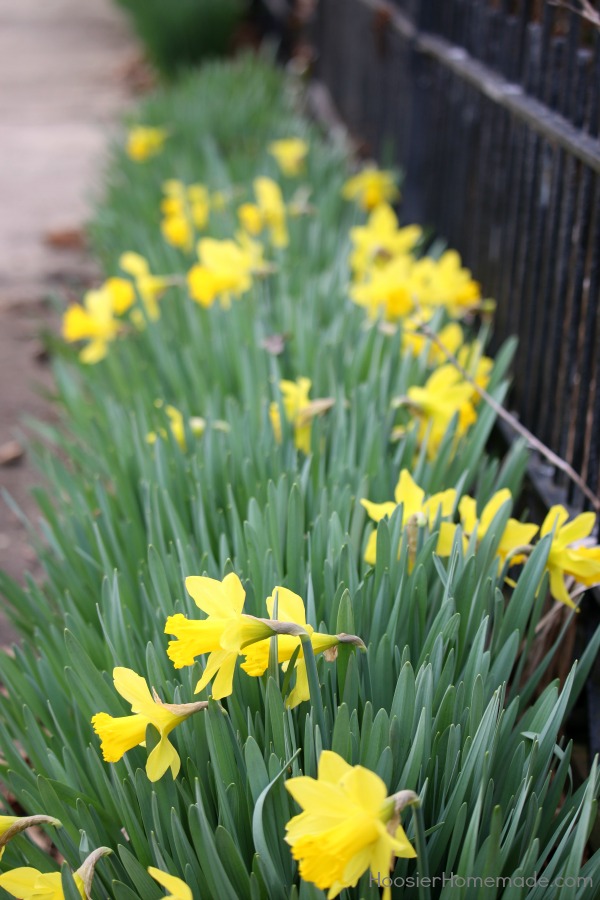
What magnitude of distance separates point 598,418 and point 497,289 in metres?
0.79

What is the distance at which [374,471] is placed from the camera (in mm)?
1545

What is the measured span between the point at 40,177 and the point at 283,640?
5586mm

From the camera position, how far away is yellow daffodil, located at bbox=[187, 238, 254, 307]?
88.9 inches

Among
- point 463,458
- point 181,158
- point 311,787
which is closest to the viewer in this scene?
point 311,787

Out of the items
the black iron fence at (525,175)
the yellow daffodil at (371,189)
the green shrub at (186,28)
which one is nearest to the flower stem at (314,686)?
the black iron fence at (525,175)

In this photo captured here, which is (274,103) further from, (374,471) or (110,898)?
(110,898)

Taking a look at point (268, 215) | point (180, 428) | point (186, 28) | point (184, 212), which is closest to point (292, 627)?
point (180, 428)

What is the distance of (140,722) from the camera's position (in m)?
0.98

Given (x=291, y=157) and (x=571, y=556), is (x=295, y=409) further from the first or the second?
(x=291, y=157)

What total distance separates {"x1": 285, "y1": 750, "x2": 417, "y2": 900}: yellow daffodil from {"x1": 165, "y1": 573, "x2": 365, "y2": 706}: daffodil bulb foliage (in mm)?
188

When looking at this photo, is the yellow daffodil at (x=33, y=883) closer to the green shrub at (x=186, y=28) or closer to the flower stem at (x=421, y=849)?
the flower stem at (x=421, y=849)

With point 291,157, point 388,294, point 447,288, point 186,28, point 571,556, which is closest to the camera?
point 571,556

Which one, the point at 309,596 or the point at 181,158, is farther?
the point at 181,158

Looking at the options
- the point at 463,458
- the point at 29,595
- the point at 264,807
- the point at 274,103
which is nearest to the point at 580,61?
the point at 463,458
